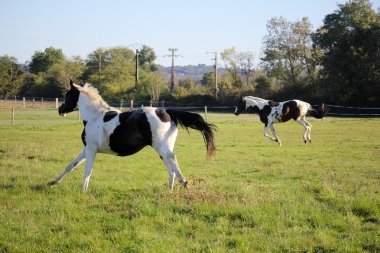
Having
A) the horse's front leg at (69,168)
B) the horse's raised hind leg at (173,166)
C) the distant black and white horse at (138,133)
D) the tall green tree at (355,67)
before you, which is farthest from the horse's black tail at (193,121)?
the tall green tree at (355,67)

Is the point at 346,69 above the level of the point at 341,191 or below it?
above

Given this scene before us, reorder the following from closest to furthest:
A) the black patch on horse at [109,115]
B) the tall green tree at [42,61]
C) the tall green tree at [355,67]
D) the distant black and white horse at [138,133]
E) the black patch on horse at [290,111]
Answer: the distant black and white horse at [138,133]
the black patch on horse at [109,115]
the black patch on horse at [290,111]
the tall green tree at [355,67]
the tall green tree at [42,61]

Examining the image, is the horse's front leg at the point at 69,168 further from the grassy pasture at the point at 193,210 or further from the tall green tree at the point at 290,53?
the tall green tree at the point at 290,53

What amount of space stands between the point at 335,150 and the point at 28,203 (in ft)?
39.5

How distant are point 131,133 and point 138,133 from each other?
0.45ft

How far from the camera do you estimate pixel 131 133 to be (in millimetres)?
7801

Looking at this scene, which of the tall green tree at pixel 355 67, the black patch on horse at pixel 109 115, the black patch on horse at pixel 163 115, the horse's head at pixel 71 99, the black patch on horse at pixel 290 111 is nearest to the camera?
the black patch on horse at pixel 163 115

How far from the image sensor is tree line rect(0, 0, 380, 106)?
44031 mm

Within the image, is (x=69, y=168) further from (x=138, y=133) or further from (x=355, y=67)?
(x=355, y=67)

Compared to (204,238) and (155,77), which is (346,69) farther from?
(204,238)

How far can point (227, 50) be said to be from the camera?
252 ft

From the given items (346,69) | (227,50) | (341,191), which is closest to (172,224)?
(341,191)

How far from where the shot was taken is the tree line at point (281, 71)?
44031mm

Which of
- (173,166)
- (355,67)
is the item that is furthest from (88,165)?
(355,67)
